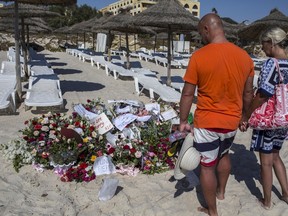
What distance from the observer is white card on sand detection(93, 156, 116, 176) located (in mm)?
3430

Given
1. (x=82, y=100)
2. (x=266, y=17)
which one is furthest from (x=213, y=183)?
(x=266, y=17)

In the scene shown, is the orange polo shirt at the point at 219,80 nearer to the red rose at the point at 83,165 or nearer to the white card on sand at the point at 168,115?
the red rose at the point at 83,165

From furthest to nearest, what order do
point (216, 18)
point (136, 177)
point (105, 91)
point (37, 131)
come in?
point (105, 91) → point (37, 131) → point (136, 177) → point (216, 18)

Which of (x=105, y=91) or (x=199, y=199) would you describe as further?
(x=105, y=91)

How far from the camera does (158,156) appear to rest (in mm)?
3723

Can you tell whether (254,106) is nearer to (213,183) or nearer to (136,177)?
(213,183)

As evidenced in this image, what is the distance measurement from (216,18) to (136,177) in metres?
1.93

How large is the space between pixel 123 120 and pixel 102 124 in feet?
0.95

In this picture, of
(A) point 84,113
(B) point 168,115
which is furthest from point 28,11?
(B) point 168,115

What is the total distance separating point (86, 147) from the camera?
3.55m

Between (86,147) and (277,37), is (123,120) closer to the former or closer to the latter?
(86,147)

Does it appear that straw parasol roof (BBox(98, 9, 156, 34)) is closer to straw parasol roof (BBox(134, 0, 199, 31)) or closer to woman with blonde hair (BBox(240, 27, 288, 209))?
straw parasol roof (BBox(134, 0, 199, 31))

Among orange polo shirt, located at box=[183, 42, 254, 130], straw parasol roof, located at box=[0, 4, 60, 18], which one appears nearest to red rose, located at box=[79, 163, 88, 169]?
orange polo shirt, located at box=[183, 42, 254, 130]

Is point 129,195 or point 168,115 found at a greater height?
point 168,115
